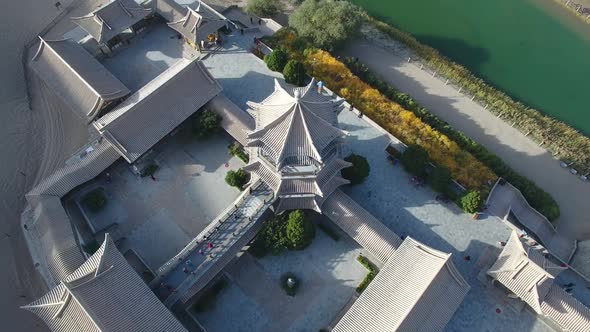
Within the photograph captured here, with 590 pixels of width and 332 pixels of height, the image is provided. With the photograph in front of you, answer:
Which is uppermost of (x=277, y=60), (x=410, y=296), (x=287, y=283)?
(x=277, y=60)

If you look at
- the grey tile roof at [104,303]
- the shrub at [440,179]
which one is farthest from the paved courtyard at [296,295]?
the shrub at [440,179]

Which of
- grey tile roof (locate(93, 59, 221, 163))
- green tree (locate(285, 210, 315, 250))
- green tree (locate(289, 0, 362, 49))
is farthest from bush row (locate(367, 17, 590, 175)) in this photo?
green tree (locate(285, 210, 315, 250))

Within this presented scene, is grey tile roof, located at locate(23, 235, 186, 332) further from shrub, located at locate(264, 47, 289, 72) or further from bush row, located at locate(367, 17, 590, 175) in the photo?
bush row, located at locate(367, 17, 590, 175)

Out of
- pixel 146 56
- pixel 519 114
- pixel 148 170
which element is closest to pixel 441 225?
pixel 519 114

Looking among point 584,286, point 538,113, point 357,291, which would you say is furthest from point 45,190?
point 538,113

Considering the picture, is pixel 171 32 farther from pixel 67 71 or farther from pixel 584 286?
pixel 584 286

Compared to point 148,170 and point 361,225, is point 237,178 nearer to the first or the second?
point 148,170
